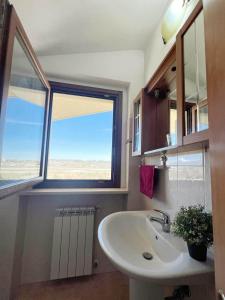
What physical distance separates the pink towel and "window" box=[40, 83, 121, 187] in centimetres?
46

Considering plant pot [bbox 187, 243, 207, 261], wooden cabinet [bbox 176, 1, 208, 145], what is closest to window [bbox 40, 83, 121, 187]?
wooden cabinet [bbox 176, 1, 208, 145]

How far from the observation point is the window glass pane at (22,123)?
2.94 ft

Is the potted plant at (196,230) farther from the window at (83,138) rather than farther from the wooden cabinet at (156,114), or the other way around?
the window at (83,138)

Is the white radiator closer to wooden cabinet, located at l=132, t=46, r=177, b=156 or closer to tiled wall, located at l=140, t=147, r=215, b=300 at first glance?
tiled wall, located at l=140, t=147, r=215, b=300

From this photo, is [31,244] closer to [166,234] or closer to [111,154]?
[111,154]

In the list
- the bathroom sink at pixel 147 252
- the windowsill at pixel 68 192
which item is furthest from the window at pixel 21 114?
the bathroom sink at pixel 147 252

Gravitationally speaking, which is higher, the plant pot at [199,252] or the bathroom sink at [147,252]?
the plant pot at [199,252]

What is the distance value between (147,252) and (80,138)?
4.09ft

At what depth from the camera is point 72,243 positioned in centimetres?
157

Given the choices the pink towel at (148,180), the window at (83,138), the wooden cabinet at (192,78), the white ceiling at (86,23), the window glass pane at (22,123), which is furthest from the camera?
the window at (83,138)

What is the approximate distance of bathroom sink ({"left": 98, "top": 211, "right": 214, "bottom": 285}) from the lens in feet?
2.06

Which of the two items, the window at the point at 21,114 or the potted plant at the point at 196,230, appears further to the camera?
the window at the point at 21,114

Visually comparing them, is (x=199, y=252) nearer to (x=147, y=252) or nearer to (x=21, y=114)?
(x=147, y=252)

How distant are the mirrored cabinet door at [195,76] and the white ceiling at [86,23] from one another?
0.67m
